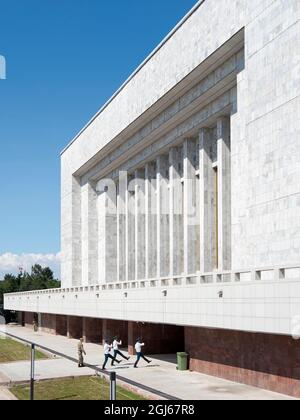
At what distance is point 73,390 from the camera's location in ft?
68.8

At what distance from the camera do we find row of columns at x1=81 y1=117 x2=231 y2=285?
1308 inches

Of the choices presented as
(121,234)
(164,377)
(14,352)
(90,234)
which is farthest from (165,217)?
(164,377)

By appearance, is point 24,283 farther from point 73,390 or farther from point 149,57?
point 73,390

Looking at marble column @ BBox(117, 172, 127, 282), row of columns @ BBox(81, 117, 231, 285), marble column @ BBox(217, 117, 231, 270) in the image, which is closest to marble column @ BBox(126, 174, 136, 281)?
row of columns @ BBox(81, 117, 231, 285)

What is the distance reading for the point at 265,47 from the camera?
81.3 feet

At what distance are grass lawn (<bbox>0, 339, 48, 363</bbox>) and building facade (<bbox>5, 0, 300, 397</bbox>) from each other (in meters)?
4.19

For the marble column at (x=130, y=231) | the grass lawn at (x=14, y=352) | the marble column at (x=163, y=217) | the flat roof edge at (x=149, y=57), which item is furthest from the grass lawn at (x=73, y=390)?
the marble column at (x=130, y=231)

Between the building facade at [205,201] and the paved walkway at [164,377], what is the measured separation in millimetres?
709

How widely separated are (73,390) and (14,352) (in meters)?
16.8

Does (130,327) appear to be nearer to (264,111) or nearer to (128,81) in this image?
(264,111)

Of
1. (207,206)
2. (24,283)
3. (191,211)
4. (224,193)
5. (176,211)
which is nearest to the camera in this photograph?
(224,193)

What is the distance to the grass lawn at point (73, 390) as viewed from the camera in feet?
63.7

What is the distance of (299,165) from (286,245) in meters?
3.05
